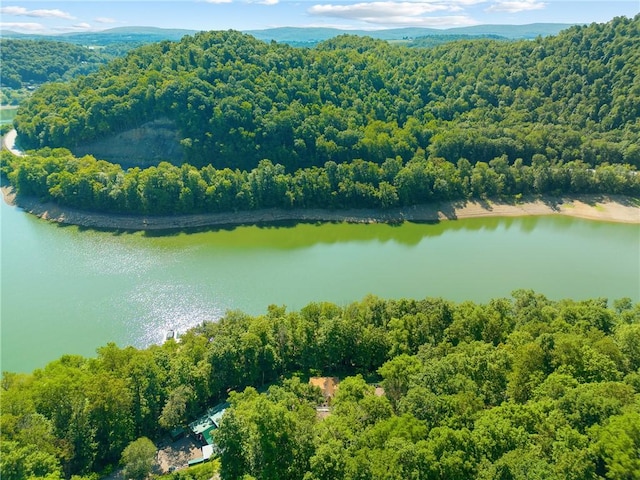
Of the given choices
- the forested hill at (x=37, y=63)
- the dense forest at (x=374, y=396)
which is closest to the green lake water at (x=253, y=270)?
the dense forest at (x=374, y=396)

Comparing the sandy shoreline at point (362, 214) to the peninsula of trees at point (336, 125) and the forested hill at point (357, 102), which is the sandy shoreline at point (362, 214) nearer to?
the peninsula of trees at point (336, 125)

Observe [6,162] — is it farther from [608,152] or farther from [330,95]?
[608,152]

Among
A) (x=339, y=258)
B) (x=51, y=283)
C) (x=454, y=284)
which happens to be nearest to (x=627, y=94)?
(x=454, y=284)

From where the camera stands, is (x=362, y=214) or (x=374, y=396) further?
(x=362, y=214)

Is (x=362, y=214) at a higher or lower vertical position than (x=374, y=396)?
lower

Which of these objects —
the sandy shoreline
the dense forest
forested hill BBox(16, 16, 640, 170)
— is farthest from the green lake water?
forested hill BBox(16, 16, 640, 170)

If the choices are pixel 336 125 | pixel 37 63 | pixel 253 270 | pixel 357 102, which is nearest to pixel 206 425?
pixel 253 270

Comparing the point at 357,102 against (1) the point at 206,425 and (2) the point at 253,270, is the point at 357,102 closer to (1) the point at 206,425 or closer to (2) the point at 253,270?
(2) the point at 253,270

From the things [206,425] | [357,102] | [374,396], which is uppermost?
[357,102]
